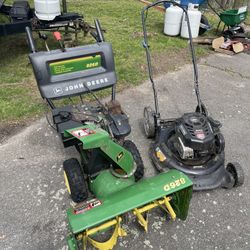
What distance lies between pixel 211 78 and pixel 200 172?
9.87 feet

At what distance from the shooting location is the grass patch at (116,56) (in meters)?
4.35

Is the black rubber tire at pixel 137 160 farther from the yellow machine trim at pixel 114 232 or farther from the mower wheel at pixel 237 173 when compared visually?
the mower wheel at pixel 237 173

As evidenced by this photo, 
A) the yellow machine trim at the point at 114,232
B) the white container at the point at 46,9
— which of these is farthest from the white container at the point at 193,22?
the yellow machine trim at the point at 114,232

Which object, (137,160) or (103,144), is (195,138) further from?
(103,144)

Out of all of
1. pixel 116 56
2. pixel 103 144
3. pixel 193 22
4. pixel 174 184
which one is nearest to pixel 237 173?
pixel 174 184

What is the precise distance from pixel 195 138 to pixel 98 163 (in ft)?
2.81

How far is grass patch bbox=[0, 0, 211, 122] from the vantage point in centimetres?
435

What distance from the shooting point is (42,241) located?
2.42 meters

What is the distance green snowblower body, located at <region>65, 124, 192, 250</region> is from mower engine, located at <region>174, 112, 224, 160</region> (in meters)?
0.42

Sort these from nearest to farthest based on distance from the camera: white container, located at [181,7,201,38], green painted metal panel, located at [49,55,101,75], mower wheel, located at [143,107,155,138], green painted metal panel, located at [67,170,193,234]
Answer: green painted metal panel, located at [67,170,193,234]
green painted metal panel, located at [49,55,101,75]
mower wheel, located at [143,107,155,138]
white container, located at [181,7,201,38]

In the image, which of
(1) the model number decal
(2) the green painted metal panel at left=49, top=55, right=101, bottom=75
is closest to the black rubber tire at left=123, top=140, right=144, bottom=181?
(1) the model number decal

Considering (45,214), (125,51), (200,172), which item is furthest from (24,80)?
(200,172)

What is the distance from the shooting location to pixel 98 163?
2533 millimetres

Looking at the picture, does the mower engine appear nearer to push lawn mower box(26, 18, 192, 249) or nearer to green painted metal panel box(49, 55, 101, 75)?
push lawn mower box(26, 18, 192, 249)
